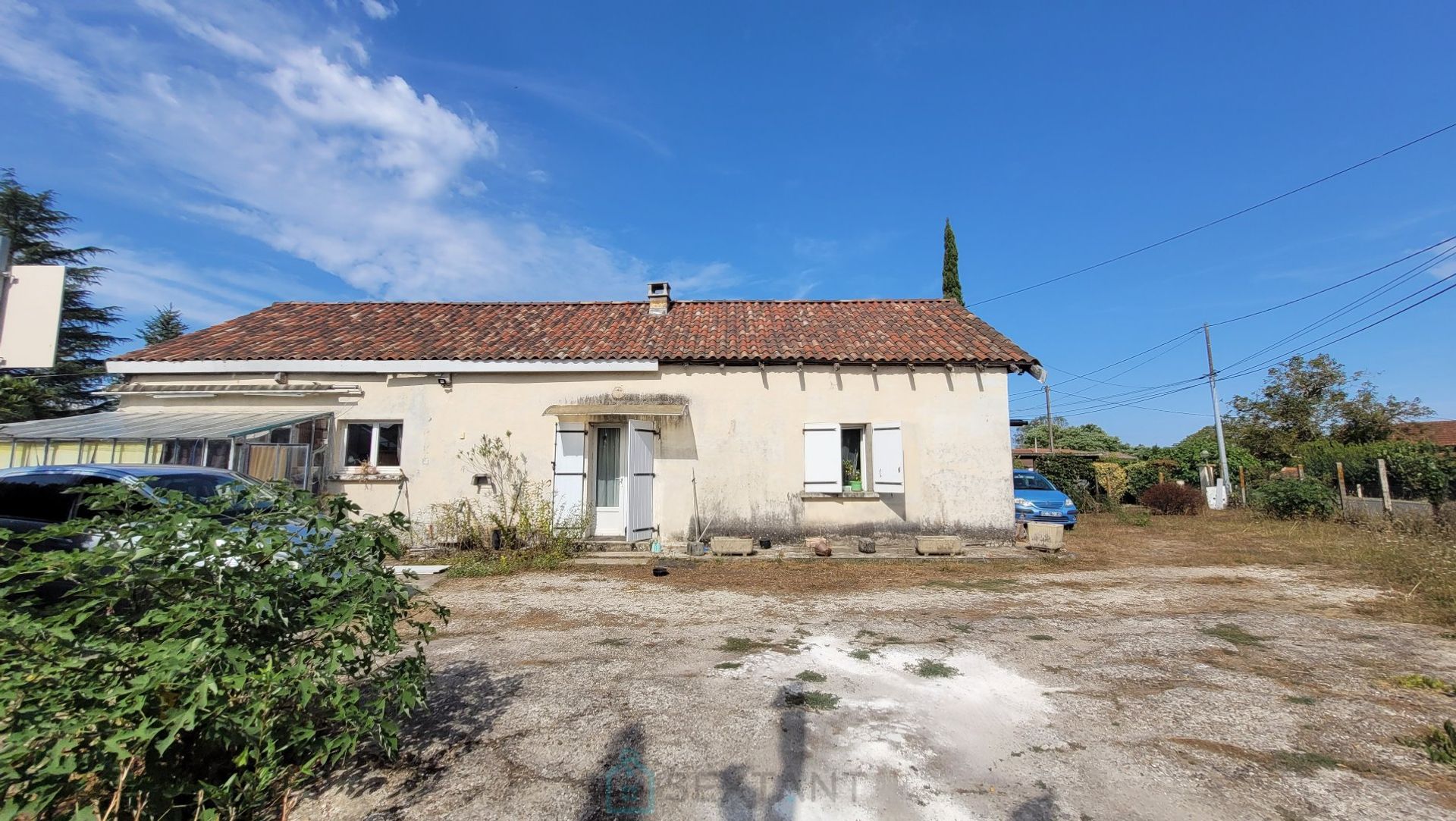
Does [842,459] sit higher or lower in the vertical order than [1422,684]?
higher

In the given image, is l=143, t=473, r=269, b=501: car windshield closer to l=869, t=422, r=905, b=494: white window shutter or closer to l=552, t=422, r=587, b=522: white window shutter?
l=552, t=422, r=587, b=522: white window shutter

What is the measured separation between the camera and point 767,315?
40.3ft

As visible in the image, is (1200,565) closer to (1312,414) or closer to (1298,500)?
(1298,500)

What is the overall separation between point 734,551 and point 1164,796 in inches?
266

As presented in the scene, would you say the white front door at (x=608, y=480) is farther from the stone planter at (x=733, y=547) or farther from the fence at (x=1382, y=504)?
the fence at (x=1382, y=504)

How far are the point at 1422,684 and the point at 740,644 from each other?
4820 mm

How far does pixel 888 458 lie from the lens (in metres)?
9.60

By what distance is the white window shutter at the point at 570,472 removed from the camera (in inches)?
381

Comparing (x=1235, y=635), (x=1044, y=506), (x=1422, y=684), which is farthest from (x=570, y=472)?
(x=1044, y=506)

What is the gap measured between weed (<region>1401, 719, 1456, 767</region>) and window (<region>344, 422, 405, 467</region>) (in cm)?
1182

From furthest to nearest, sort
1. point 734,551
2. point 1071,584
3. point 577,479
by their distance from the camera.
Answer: point 577,479
point 734,551
point 1071,584

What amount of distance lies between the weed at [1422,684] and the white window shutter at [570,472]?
9.17 meters

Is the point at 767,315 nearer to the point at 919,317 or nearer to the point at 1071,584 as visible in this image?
the point at 919,317

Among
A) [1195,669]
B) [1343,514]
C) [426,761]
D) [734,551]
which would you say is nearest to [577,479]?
[734,551]
